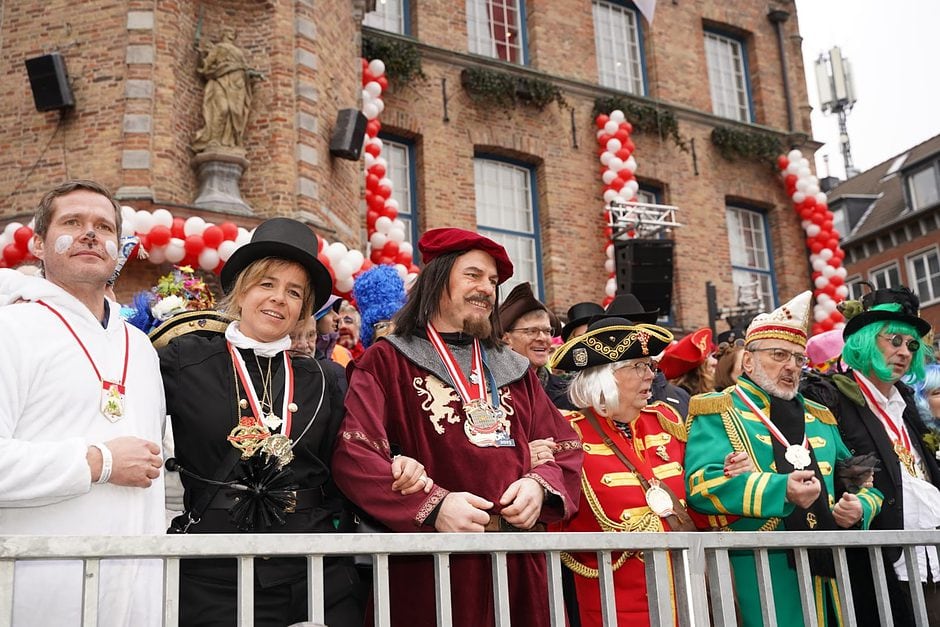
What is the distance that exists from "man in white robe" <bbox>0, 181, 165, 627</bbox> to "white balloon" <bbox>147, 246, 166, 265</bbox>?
6070 millimetres

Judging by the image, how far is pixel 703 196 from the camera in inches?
646

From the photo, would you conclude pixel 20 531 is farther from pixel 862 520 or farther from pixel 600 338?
pixel 862 520

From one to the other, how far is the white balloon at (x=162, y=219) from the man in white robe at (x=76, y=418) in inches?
236

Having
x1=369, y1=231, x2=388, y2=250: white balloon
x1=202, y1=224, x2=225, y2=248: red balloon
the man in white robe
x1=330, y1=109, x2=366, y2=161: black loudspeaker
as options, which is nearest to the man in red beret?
the man in white robe

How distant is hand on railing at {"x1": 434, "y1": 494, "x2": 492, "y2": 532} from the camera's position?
276 centimetres

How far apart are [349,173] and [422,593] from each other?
348 inches

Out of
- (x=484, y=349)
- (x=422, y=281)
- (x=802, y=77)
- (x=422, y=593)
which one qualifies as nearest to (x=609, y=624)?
(x=422, y=593)

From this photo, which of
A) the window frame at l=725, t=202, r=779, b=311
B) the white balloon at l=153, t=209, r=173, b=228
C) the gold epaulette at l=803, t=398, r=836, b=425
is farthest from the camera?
the window frame at l=725, t=202, r=779, b=311

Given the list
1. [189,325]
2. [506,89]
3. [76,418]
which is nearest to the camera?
[76,418]

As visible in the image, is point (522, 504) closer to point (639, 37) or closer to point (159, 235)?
point (159, 235)

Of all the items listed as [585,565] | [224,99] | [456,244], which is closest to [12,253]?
[224,99]

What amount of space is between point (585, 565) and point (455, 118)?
1126 cm

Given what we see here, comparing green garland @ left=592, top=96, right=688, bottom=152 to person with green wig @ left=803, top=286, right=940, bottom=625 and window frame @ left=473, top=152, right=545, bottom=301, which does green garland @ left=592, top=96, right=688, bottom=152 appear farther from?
person with green wig @ left=803, top=286, right=940, bottom=625

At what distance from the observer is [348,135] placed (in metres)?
10.9
